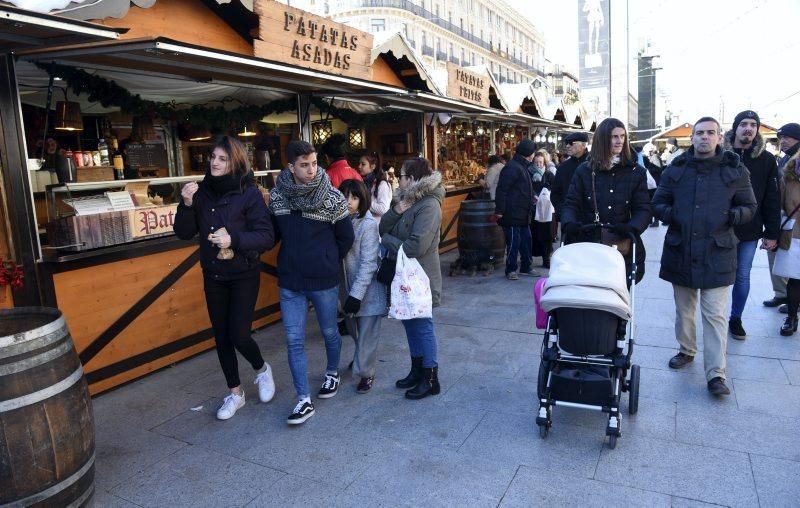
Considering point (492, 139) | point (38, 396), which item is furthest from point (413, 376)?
point (492, 139)

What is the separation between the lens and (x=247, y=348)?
11.8 ft

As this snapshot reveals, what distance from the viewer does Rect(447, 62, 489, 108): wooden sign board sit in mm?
8164

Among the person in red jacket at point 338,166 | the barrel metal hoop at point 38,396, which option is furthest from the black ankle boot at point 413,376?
the person in red jacket at point 338,166

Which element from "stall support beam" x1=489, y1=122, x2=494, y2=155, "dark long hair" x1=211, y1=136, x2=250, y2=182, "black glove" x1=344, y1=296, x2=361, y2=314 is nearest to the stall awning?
"dark long hair" x1=211, y1=136, x2=250, y2=182

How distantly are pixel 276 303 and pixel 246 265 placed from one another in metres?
2.47

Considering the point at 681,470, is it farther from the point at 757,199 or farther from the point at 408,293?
the point at 757,199

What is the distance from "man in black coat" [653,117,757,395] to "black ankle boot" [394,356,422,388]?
1.87m

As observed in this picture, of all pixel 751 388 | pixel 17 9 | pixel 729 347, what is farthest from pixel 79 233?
pixel 729 347

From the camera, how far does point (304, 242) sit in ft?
11.5

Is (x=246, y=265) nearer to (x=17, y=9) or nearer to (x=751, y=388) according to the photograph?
(x=17, y=9)

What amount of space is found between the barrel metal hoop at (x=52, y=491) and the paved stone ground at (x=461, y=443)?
49cm

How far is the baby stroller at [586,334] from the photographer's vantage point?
3.02 meters

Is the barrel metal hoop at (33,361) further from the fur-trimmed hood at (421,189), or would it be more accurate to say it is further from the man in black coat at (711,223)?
the man in black coat at (711,223)

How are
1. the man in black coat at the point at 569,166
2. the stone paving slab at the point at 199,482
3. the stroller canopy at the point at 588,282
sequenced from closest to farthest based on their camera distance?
1. the stone paving slab at the point at 199,482
2. the stroller canopy at the point at 588,282
3. the man in black coat at the point at 569,166
